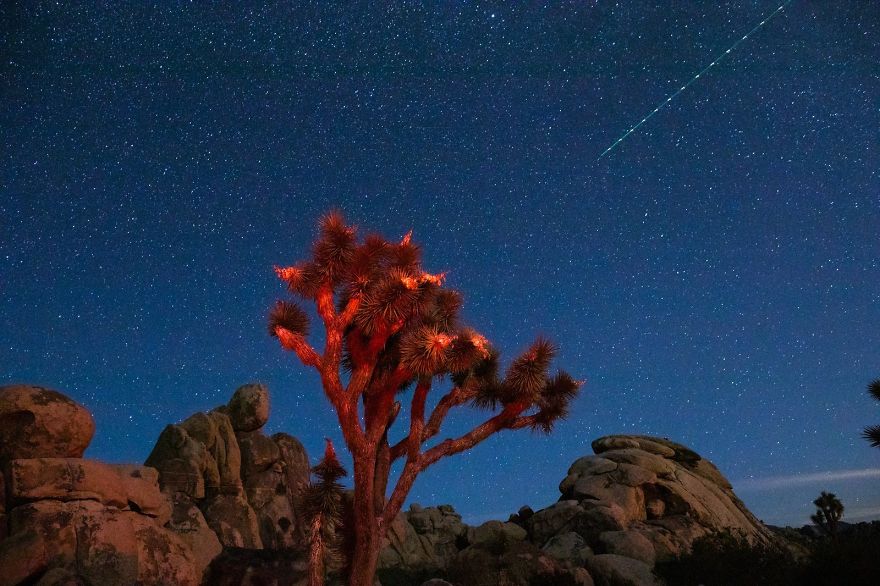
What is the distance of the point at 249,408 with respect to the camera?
22.4m

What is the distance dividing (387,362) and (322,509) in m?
4.08

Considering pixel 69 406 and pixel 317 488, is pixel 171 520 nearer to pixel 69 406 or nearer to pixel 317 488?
pixel 69 406

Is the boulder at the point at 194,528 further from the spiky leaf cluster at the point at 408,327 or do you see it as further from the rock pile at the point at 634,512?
the rock pile at the point at 634,512

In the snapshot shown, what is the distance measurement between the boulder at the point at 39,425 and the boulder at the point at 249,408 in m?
8.72

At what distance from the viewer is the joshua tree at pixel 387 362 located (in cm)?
1437

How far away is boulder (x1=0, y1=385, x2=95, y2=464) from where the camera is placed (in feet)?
41.0

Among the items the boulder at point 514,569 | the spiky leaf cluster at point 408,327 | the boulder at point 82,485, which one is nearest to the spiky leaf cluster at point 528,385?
the spiky leaf cluster at point 408,327

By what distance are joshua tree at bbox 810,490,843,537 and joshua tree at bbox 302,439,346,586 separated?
35.1 metres

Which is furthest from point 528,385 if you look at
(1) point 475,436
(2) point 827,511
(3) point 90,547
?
(2) point 827,511

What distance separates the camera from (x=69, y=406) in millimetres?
13438

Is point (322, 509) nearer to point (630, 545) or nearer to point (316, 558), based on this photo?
point (316, 558)

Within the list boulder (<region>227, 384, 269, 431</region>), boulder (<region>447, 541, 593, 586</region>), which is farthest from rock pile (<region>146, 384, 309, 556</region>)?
boulder (<region>447, 541, 593, 586</region>)

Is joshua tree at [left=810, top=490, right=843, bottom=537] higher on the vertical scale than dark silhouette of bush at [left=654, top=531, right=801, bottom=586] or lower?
higher

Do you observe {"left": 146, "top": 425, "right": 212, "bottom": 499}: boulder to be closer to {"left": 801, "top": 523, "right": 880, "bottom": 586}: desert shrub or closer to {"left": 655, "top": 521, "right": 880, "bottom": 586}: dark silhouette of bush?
{"left": 655, "top": 521, "right": 880, "bottom": 586}: dark silhouette of bush
